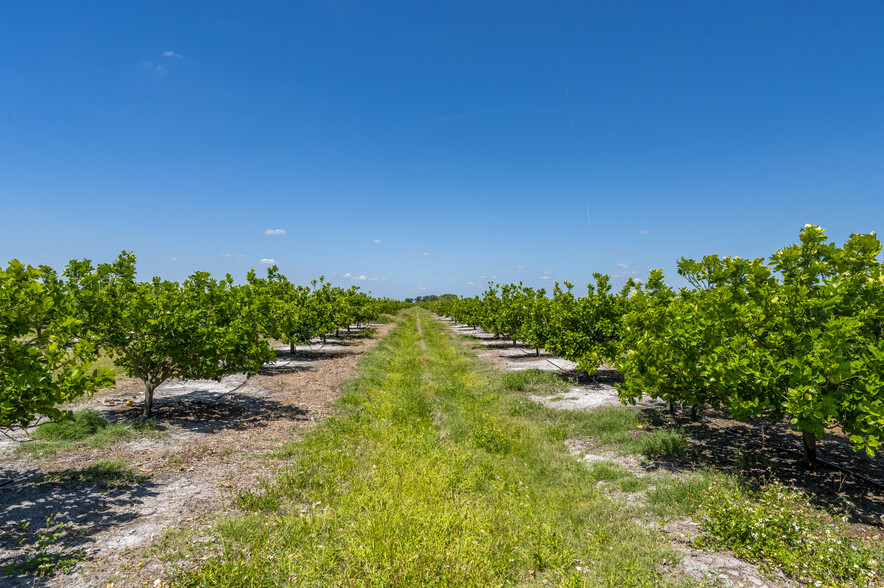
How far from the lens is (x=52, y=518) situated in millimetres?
6117

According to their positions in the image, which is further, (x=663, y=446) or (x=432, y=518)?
(x=663, y=446)

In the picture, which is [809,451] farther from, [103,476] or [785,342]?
[103,476]

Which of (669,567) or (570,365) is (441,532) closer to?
(669,567)

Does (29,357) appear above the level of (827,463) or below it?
above

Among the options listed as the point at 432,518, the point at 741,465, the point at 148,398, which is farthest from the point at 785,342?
the point at 148,398

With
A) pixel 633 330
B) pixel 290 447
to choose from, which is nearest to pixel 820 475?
pixel 633 330

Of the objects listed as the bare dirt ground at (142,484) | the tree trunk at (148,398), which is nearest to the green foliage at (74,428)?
the bare dirt ground at (142,484)

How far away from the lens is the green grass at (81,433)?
29.8ft

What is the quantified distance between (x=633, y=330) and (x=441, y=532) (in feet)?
26.1

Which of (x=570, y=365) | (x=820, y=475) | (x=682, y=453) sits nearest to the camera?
(x=820, y=475)

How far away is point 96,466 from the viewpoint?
26.7ft

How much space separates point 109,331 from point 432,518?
33.6ft

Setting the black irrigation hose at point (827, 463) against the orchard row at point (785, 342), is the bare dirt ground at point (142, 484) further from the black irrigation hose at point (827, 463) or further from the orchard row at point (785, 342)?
the black irrigation hose at point (827, 463)

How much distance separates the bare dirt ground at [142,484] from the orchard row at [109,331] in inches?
57.5
